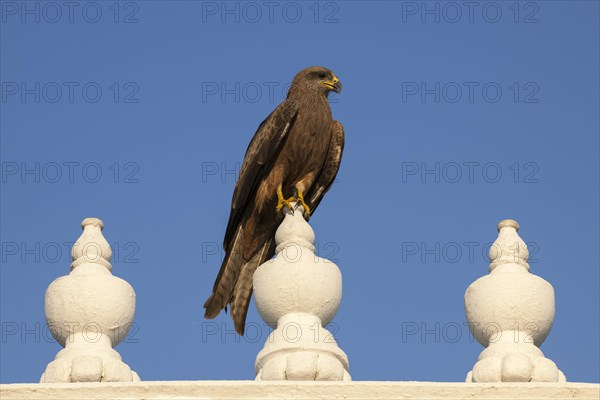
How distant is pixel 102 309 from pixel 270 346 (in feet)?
3.20

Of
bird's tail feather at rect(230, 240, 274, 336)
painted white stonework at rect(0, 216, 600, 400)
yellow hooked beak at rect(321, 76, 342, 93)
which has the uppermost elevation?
yellow hooked beak at rect(321, 76, 342, 93)

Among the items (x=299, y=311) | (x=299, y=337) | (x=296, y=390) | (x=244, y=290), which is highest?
(x=244, y=290)

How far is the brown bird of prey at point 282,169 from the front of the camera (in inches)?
467

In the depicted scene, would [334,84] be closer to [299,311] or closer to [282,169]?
[282,169]

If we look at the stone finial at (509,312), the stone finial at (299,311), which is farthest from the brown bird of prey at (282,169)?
the stone finial at (509,312)

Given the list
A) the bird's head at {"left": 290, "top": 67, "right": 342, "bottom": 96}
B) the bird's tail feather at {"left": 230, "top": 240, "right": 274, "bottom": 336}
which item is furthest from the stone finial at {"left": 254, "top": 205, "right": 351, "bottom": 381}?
the bird's head at {"left": 290, "top": 67, "right": 342, "bottom": 96}

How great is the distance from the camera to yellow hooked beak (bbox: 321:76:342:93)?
13.7 metres

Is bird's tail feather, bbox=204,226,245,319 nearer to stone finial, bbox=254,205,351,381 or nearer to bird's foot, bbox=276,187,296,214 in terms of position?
bird's foot, bbox=276,187,296,214

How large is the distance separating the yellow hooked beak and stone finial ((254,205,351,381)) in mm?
5191

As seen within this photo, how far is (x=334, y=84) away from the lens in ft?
45.1

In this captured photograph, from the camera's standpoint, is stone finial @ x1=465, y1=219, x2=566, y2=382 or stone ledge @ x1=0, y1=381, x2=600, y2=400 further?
stone finial @ x1=465, y1=219, x2=566, y2=382

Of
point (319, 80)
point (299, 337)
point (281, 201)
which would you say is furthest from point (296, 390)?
point (319, 80)

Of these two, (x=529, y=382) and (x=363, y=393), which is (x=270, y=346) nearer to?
(x=363, y=393)

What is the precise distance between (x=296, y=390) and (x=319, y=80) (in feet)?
21.5
